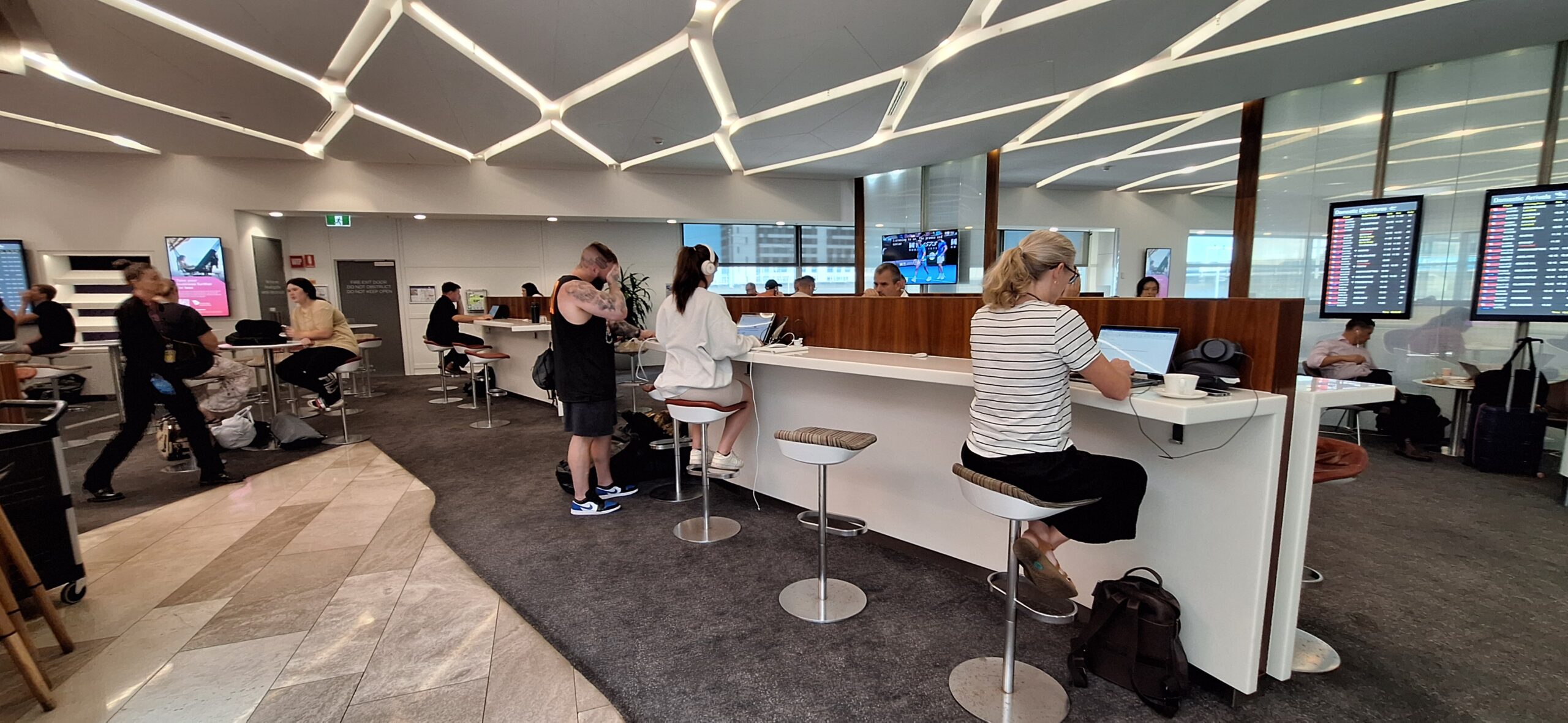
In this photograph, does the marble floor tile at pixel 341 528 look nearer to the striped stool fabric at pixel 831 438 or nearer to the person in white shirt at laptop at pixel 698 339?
the person in white shirt at laptop at pixel 698 339

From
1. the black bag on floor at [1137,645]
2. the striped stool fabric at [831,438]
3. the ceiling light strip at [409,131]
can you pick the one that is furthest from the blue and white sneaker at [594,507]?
the ceiling light strip at [409,131]

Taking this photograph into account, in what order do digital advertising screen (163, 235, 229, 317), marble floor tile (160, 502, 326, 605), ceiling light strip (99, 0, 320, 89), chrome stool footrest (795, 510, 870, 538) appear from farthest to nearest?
digital advertising screen (163, 235, 229, 317), ceiling light strip (99, 0, 320, 89), chrome stool footrest (795, 510, 870, 538), marble floor tile (160, 502, 326, 605)

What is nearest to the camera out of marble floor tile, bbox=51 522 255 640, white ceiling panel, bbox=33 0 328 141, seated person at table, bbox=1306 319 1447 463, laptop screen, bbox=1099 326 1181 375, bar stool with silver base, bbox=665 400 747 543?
laptop screen, bbox=1099 326 1181 375

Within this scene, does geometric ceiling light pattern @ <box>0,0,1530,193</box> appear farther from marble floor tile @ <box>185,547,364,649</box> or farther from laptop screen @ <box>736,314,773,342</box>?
marble floor tile @ <box>185,547,364,649</box>

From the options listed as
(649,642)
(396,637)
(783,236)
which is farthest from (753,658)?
(783,236)

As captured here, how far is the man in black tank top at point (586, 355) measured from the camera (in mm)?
3477

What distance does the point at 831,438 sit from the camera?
2.36 m

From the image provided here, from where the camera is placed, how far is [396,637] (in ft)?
7.73

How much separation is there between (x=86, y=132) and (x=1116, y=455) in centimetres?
1051

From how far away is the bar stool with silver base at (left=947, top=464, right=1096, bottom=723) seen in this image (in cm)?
176

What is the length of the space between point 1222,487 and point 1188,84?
5.05 meters

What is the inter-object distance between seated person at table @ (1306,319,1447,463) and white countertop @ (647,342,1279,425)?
445 centimetres

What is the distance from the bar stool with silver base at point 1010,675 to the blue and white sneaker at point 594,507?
2382 mm

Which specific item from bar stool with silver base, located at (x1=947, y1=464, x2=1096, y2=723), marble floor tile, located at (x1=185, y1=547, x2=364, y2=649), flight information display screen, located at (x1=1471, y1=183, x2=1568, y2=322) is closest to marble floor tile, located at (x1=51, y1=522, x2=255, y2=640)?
marble floor tile, located at (x1=185, y1=547, x2=364, y2=649)
